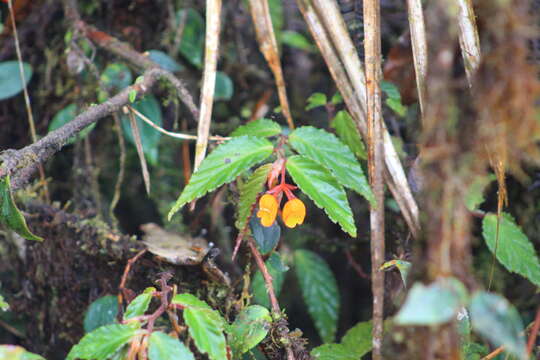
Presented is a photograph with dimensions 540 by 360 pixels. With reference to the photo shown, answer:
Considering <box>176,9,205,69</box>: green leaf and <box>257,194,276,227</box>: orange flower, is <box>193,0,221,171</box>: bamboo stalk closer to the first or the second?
<box>257,194,276,227</box>: orange flower

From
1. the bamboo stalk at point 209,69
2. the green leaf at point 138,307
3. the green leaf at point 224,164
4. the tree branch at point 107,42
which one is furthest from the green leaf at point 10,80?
the green leaf at point 138,307

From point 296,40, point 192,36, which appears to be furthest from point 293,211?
point 296,40

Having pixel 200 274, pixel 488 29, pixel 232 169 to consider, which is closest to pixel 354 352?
pixel 200 274

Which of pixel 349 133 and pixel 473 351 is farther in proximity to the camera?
pixel 349 133

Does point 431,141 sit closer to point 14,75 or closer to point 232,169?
point 232,169

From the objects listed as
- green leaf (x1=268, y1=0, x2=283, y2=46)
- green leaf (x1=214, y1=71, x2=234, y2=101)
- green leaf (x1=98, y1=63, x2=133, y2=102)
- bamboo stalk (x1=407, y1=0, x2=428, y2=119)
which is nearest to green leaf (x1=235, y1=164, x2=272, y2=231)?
bamboo stalk (x1=407, y1=0, x2=428, y2=119)

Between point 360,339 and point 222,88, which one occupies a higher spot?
point 222,88

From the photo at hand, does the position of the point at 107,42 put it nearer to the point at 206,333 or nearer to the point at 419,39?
the point at 419,39
